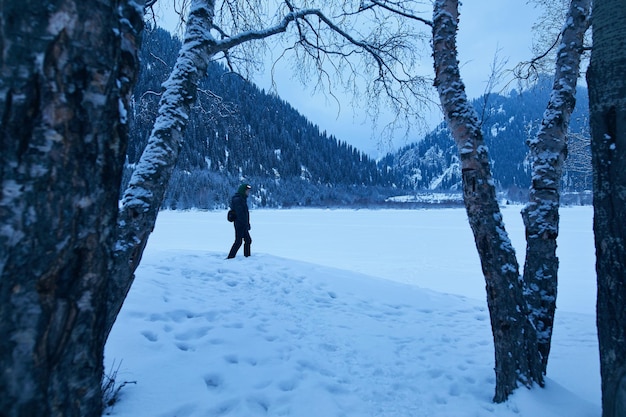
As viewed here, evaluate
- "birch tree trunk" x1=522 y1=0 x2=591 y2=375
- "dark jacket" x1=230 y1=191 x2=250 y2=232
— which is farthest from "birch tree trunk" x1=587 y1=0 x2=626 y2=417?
"dark jacket" x1=230 y1=191 x2=250 y2=232

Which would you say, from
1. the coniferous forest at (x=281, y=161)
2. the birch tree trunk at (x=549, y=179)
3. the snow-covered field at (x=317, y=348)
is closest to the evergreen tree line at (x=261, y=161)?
the coniferous forest at (x=281, y=161)

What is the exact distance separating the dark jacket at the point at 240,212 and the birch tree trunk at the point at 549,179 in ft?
20.0

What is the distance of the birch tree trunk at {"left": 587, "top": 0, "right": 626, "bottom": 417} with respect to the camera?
56.0 inches

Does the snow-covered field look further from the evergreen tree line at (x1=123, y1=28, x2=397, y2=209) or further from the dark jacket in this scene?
the evergreen tree line at (x1=123, y1=28, x2=397, y2=209)

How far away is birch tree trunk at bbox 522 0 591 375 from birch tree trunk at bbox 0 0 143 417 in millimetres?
2891

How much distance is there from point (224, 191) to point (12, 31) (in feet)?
212

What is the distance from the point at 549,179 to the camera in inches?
104

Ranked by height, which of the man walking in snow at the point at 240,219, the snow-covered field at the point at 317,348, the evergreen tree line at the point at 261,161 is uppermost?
the evergreen tree line at the point at 261,161

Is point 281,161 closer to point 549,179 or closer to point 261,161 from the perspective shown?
point 261,161

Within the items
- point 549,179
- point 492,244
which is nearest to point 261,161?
point 549,179

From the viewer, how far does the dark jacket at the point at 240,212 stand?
7887mm

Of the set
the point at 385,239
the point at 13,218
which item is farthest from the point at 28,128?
the point at 385,239

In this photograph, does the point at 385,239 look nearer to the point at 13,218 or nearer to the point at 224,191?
the point at 13,218

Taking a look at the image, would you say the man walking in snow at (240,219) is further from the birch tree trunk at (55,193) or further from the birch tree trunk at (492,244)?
the birch tree trunk at (55,193)
